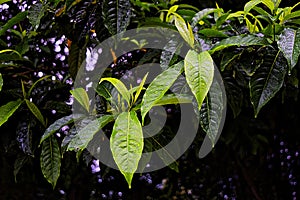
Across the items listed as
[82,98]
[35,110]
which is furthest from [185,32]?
[35,110]

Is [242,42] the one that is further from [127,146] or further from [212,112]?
[127,146]

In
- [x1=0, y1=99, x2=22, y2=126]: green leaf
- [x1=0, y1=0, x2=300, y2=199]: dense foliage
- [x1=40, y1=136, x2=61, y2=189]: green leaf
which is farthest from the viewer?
[x1=40, y1=136, x2=61, y2=189]: green leaf

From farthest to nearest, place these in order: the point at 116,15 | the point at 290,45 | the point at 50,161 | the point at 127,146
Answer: the point at 50,161 < the point at 116,15 < the point at 290,45 < the point at 127,146

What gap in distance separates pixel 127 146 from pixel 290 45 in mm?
371

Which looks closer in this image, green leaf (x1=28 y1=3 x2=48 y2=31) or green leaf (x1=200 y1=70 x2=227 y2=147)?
green leaf (x1=200 y1=70 x2=227 y2=147)

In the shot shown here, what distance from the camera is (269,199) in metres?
2.21

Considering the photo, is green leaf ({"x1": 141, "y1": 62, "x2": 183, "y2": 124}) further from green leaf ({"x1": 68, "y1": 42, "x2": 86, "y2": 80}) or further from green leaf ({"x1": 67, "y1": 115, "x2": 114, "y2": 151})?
green leaf ({"x1": 68, "y1": 42, "x2": 86, "y2": 80})

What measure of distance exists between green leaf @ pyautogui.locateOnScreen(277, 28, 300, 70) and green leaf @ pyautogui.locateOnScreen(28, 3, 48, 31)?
1.76ft

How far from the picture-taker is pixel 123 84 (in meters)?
0.95

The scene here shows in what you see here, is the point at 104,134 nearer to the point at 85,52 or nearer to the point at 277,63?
the point at 85,52

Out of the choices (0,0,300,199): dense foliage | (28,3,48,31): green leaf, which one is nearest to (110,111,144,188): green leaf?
(0,0,300,199): dense foliage

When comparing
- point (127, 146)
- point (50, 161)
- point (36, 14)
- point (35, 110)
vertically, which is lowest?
point (50, 161)

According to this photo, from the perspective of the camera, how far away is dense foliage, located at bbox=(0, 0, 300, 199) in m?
0.87

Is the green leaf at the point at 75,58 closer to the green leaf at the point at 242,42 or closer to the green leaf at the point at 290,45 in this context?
the green leaf at the point at 242,42
